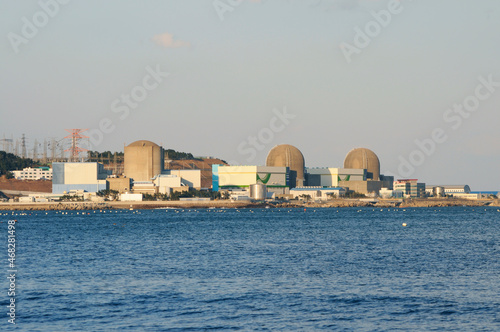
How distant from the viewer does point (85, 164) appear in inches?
6501

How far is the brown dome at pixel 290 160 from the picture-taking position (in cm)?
19375

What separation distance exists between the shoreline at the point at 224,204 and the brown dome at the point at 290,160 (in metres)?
22.1

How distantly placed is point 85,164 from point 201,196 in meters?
29.3

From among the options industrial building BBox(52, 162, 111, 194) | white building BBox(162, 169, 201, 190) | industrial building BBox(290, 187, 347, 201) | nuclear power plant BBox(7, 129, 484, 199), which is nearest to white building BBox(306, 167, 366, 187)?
nuclear power plant BBox(7, 129, 484, 199)

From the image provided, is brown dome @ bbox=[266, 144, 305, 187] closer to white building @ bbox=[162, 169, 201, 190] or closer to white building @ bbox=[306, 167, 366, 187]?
white building @ bbox=[306, 167, 366, 187]

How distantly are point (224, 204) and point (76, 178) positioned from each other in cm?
3770

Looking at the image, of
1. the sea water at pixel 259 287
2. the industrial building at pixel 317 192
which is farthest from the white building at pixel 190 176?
the sea water at pixel 259 287

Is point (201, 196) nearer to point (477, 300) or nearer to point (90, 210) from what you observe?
point (90, 210)

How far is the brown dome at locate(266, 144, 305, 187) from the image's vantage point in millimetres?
193750

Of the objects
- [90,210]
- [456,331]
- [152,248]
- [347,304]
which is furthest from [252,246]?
[90,210]

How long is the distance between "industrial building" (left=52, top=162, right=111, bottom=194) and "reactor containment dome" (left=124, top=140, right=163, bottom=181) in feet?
26.4

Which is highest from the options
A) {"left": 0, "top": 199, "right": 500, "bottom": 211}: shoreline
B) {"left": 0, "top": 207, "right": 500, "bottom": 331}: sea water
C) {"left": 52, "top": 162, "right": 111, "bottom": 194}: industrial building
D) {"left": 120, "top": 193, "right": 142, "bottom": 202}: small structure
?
{"left": 52, "top": 162, "right": 111, "bottom": 194}: industrial building

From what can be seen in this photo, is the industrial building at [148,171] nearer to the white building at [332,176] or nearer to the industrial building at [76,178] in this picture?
the industrial building at [76,178]

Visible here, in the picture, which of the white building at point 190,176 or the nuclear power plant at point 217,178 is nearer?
the nuclear power plant at point 217,178
